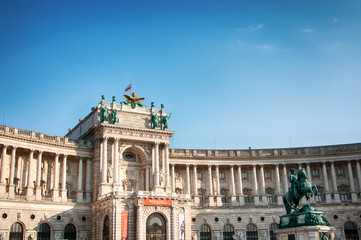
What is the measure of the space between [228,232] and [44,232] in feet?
88.8

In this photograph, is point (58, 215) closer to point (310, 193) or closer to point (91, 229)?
point (91, 229)

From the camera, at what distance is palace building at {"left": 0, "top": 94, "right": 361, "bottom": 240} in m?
54.3

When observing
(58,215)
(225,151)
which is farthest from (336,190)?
(58,215)

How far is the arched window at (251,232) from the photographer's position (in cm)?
6619

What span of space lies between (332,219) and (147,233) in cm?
3012

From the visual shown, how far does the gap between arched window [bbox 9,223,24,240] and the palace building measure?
0.39ft

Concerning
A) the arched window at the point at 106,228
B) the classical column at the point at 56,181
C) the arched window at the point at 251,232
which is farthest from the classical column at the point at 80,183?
the arched window at the point at 251,232

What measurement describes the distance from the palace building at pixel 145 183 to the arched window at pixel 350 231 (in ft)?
0.50

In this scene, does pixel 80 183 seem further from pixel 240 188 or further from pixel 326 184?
pixel 326 184

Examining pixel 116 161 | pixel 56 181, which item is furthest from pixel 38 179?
pixel 116 161

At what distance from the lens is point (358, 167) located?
223ft

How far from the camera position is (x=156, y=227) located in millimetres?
54469

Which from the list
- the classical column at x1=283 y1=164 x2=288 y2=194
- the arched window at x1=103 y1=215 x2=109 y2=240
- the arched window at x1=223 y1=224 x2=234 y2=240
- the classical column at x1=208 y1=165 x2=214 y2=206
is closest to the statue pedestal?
the arched window at x1=103 y1=215 x2=109 y2=240

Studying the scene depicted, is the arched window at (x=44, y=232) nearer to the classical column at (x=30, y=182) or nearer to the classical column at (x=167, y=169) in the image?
the classical column at (x=30, y=182)
